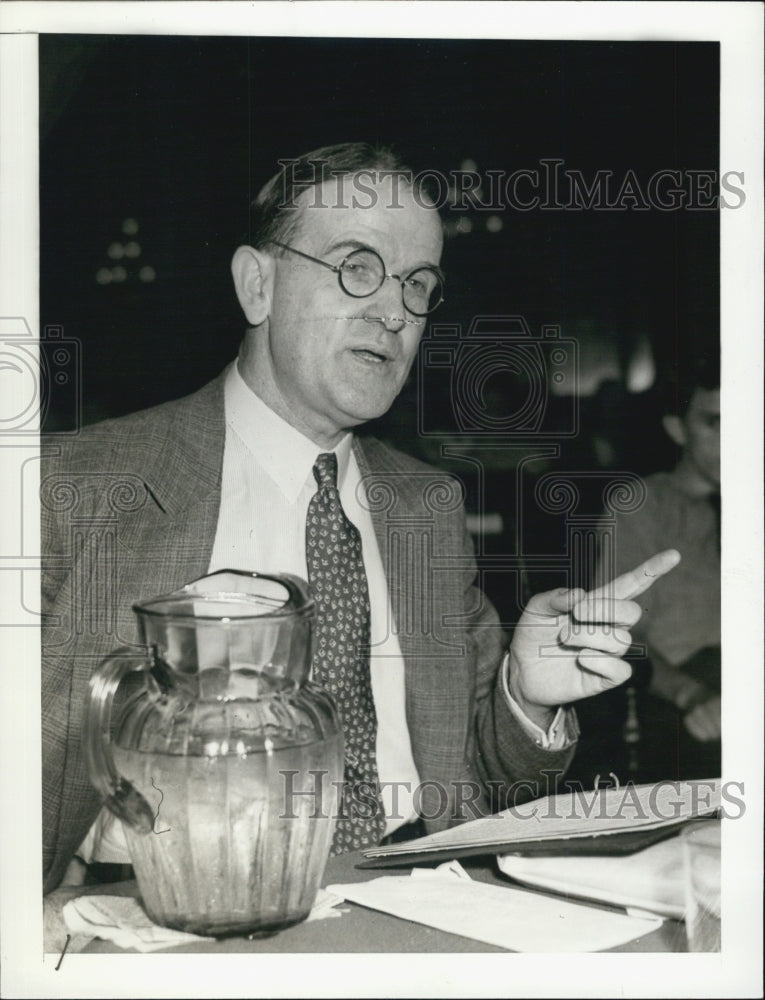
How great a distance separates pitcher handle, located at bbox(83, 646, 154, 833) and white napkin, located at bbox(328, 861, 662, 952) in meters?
0.21

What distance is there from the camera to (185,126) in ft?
3.84

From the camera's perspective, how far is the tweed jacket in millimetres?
1151

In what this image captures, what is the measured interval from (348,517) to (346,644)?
140mm

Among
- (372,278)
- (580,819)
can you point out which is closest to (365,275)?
(372,278)

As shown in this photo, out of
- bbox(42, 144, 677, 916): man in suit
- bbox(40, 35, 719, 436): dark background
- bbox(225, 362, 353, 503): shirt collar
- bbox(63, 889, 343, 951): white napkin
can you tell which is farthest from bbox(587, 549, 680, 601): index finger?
bbox(63, 889, 343, 951): white napkin

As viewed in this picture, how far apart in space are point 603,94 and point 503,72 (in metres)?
0.12

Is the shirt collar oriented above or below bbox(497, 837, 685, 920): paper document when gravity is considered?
above

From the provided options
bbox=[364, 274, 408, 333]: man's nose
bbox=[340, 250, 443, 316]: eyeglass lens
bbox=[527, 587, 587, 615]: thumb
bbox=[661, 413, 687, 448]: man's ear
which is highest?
bbox=[340, 250, 443, 316]: eyeglass lens

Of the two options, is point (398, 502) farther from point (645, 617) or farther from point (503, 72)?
point (503, 72)

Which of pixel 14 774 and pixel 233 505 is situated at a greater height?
pixel 233 505

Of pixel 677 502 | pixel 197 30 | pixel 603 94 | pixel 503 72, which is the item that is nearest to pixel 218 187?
pixel 197 30

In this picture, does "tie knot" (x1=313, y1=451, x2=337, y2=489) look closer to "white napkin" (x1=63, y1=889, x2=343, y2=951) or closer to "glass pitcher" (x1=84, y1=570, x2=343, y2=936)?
"glass pitcher" (x1=84, y1=570, x2=343, y2=936)

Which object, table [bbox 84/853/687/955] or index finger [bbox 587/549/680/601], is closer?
table [bbox 84/853/687/955]

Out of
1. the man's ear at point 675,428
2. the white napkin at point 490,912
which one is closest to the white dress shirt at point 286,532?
the white napkin at point 490,912
